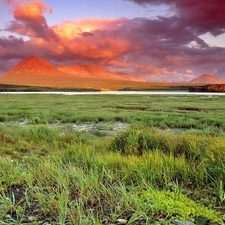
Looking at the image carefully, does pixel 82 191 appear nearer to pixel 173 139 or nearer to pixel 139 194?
pixel 139 194

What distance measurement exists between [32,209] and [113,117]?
1543 centimetres

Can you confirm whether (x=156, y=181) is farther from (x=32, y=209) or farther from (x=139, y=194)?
(x=32, y=209)

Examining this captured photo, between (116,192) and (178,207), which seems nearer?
(178,207)

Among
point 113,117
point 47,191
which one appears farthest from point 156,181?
point 113,117

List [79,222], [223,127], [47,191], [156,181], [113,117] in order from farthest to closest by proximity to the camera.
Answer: [113,117], [223,127], [156,181], [47,191], [79,222]

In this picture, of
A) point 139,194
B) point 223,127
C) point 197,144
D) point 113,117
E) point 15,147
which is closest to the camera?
point 139,194

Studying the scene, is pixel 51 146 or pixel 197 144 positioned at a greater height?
pixel 197 144

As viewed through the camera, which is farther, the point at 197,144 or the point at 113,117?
the point at 113,117

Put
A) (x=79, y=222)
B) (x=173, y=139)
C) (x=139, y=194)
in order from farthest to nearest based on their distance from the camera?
(x=173, y=139)
(x=139, y=194)
(x=79, y=222)

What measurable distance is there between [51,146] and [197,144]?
5.14 metres

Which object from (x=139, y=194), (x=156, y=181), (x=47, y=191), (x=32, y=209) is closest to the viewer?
(x=32, y=209)

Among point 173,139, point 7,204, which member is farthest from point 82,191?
point 173,139

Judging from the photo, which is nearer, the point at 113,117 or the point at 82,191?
the point at 82,191

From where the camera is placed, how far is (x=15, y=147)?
8953 mm
